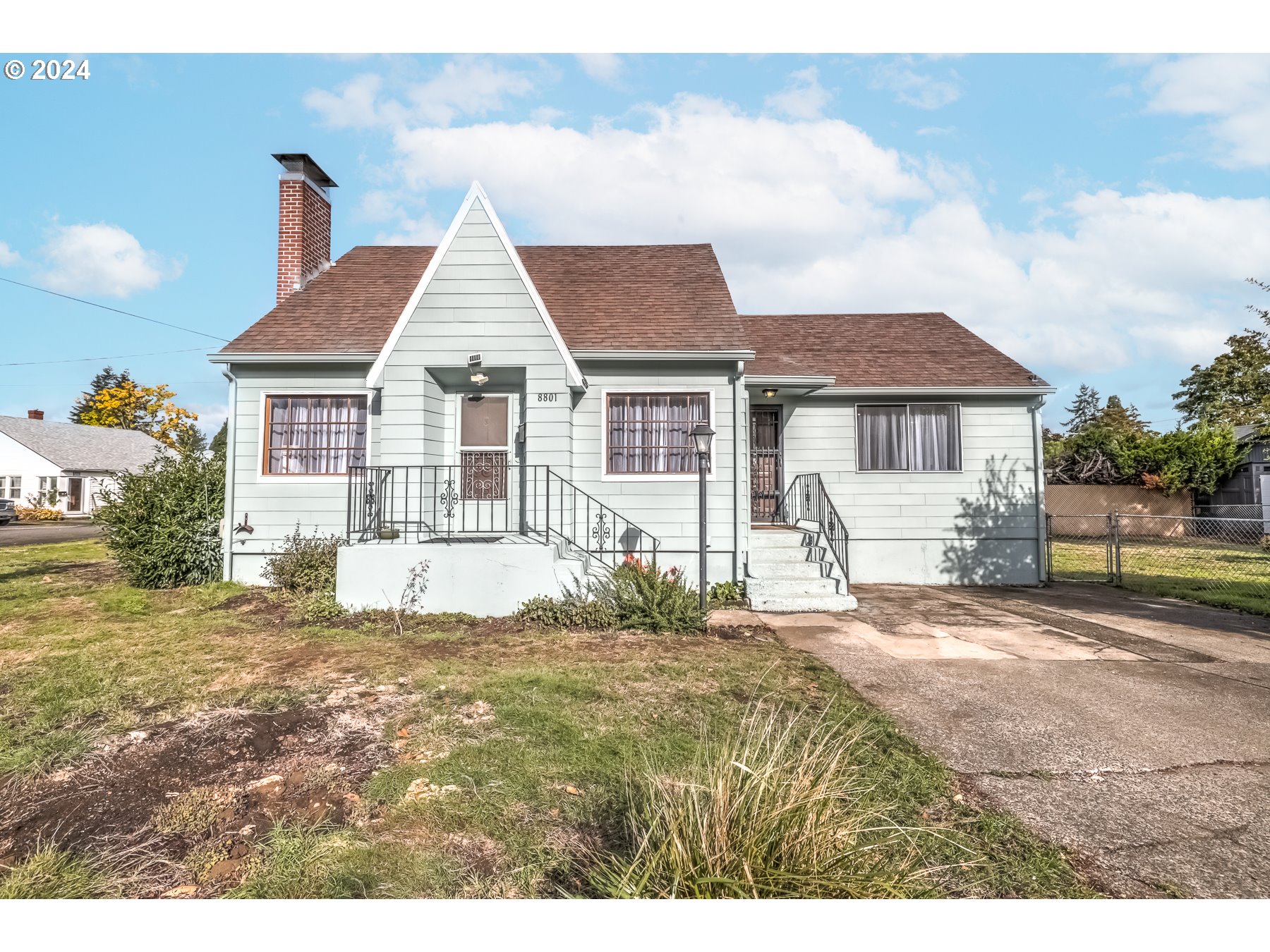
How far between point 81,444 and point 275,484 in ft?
141

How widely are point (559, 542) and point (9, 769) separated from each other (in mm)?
5861

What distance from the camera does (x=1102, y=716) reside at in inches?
182

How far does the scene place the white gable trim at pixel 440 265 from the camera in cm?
909

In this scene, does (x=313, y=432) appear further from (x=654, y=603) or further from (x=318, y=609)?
(x=654, y=603)

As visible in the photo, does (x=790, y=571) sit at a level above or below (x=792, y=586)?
above

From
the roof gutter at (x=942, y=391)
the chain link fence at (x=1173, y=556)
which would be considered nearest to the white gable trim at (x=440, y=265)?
the roof gutter at (x=942, y=391)

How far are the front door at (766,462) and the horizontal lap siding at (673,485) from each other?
2.39 metres

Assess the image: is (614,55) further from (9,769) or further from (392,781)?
(9,769)

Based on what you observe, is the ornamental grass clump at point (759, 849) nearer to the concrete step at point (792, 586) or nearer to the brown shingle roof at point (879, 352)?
the concrete step at point (792, 586)

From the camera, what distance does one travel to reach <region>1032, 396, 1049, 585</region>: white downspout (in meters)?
11.6

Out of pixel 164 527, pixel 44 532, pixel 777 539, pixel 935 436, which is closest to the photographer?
pixel 164 527

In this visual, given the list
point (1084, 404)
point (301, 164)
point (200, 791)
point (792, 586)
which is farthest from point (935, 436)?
point (1084, 404)

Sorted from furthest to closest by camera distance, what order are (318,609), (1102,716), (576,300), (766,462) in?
(766,462) → (576,300) → (318,609) → (1102,716)

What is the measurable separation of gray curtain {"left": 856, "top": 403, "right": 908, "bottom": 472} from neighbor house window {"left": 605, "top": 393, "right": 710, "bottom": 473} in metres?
3.93
